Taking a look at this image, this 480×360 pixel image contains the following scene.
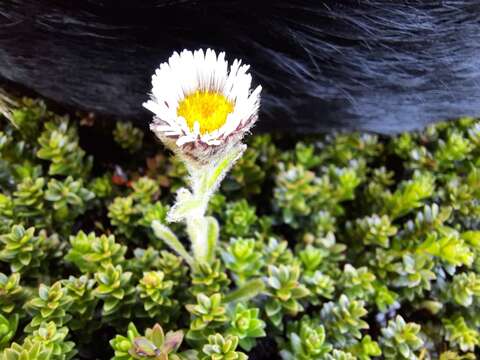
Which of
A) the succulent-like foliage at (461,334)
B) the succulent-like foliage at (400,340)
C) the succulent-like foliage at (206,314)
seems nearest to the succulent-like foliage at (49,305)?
the succulent-like foliage at (206,314)

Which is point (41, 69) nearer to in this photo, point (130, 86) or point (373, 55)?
point (130, 86)

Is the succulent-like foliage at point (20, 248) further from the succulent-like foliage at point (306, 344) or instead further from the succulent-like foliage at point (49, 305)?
the succulent-like foliage at point (306, 344)

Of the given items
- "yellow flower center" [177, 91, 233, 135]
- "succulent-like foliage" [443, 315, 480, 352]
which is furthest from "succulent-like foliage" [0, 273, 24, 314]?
"succulent-like foliage" [443, 315, 480, 352]

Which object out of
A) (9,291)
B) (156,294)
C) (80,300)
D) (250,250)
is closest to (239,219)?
(250,250)

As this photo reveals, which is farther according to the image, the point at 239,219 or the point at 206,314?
the point at 239,219

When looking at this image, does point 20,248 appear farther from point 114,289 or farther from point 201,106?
point 201,106

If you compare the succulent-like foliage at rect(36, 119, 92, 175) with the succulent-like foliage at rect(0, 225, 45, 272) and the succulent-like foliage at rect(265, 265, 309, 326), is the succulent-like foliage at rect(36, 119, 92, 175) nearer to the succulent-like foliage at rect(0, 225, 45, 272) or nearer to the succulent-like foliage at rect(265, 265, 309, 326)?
the succulent-like foliage at rect(0, 225, 45, 272)

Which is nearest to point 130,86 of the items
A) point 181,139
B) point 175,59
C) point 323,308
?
point 175,59
